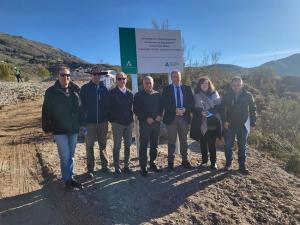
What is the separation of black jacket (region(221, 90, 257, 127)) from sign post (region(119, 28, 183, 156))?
6.04 ft

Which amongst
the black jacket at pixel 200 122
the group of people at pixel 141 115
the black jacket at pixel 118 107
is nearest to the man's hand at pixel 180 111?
the group of people at pixel 141 115

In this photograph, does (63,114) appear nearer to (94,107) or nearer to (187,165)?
(94,107)

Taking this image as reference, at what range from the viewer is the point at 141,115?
6.39 metres

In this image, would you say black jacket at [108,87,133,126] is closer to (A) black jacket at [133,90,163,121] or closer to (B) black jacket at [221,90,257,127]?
(A) black jacket at [133,90,163,121]

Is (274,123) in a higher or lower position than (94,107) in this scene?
lower

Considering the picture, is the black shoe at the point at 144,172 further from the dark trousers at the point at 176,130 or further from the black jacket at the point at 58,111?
the black jacket at the point at 58,111

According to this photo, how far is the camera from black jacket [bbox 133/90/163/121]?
6365 mm

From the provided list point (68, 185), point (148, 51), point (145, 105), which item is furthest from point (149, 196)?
point (148, 51)

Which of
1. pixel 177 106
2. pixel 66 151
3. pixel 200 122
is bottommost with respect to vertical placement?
pixel 66 151

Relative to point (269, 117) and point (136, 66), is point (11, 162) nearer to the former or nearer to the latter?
point (136, 66)

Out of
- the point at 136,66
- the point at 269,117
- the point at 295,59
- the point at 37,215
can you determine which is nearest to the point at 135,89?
the point at 136,66

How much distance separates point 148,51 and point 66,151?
10.5ft

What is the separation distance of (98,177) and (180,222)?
2065 mm

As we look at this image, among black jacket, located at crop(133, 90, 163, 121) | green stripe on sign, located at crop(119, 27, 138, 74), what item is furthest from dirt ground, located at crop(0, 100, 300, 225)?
green stripe on sign, located at crop(119, 27, 138, 74)
